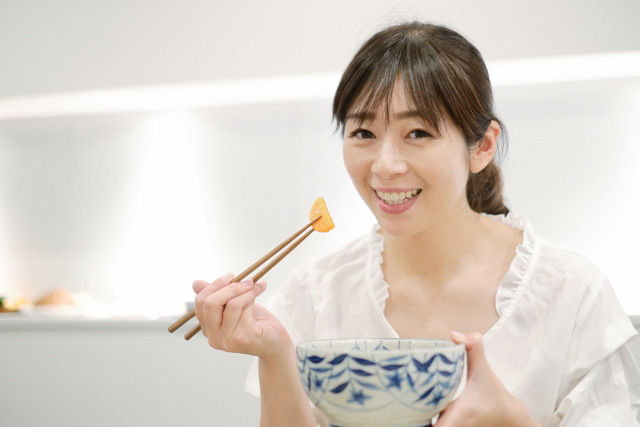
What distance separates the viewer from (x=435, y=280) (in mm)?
1380

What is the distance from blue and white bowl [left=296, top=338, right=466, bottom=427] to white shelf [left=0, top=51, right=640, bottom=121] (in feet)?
6.60

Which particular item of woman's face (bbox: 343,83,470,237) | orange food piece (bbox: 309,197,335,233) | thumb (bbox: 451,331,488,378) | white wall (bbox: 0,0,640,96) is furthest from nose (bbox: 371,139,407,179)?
white wall (bbox: 0,0,640,96)

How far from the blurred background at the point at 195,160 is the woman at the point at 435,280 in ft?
3.82

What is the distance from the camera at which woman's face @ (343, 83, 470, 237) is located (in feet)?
3.69

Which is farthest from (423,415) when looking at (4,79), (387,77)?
(4,79)

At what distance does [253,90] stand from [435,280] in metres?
1.62

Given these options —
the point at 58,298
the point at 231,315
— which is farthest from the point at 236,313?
the point at 58,298

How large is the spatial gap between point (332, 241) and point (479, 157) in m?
1.45

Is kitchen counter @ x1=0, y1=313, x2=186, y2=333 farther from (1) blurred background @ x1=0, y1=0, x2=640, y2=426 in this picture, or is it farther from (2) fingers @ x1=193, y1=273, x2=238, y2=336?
(2) fingers @ x1=193, y1=273, x2=238, y2=336

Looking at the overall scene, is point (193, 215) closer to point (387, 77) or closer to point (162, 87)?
point (162, 87)

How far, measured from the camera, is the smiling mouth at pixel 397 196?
1.16 m

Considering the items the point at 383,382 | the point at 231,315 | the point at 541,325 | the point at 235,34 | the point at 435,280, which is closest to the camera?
the point at 383,382

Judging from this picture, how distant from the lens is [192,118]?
289 centimetres

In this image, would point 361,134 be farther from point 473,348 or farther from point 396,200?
point 473,348
